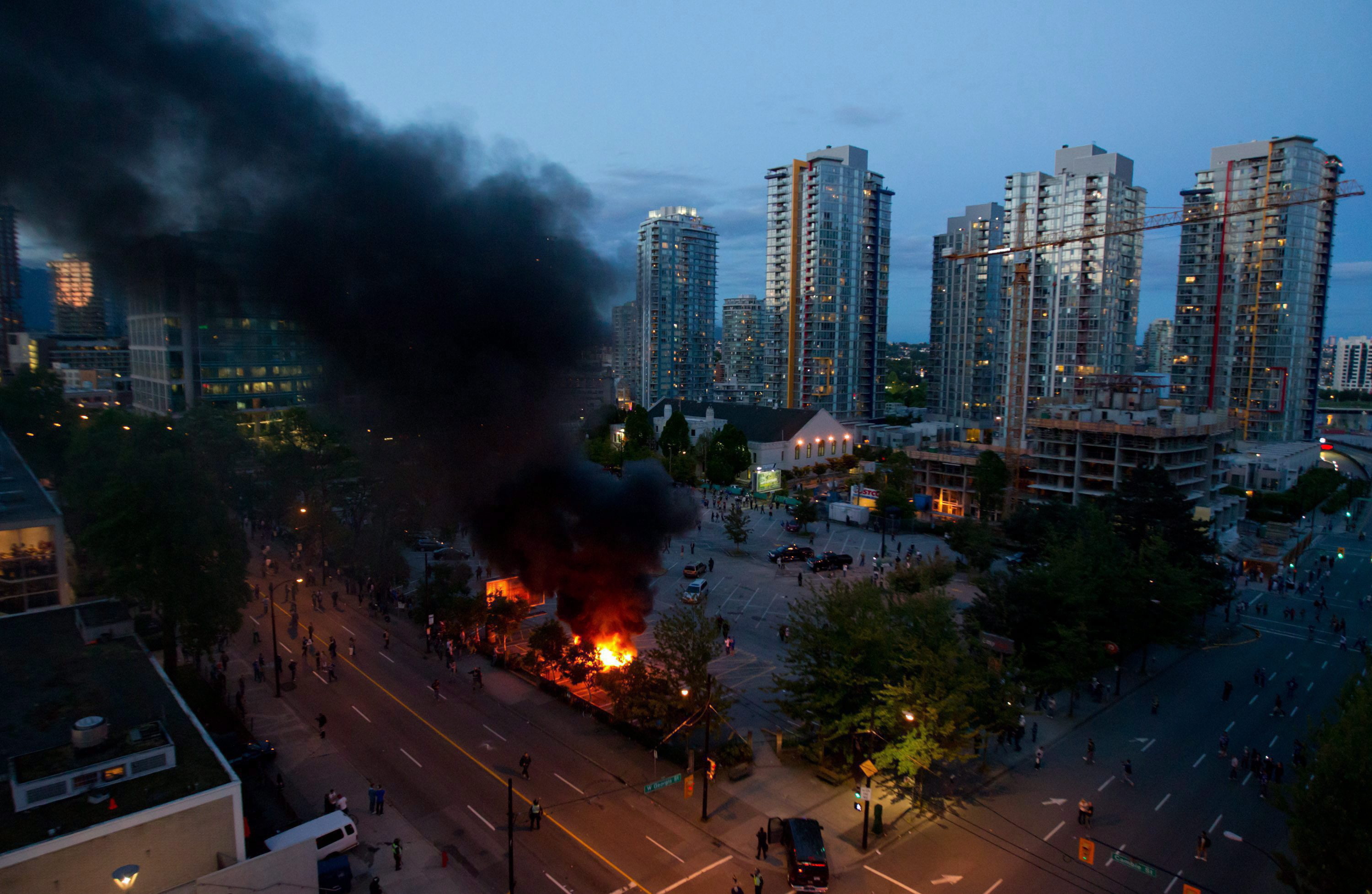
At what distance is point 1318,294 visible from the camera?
77.8 m

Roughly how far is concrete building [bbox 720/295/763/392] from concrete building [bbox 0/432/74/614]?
117 m

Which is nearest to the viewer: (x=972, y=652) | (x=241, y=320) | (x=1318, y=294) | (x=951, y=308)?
(x=241, y=320)

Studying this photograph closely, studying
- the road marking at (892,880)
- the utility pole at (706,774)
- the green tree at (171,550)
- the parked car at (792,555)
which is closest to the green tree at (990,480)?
the parked car at (792,555)

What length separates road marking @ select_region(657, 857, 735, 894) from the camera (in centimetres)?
1534

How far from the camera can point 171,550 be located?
2273 cm

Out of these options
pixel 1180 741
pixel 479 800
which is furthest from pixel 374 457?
pixel 1180 741

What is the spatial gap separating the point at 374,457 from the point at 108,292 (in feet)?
57.9

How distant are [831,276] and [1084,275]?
2775cm

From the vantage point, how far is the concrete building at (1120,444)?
42.5 meters

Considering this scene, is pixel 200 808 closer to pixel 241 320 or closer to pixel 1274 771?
pixel 241 320

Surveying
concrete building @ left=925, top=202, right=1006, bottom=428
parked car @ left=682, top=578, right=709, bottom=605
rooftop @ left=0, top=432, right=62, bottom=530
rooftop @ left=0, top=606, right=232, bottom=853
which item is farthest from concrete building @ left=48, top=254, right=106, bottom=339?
concrete building @ left=925, top=202, right=1006, bottom=428

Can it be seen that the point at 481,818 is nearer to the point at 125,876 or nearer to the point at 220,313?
the point at 125,876

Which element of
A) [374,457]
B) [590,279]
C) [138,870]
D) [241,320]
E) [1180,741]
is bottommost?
[1180,741]

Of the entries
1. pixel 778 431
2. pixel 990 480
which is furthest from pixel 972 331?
pixel 990 480
